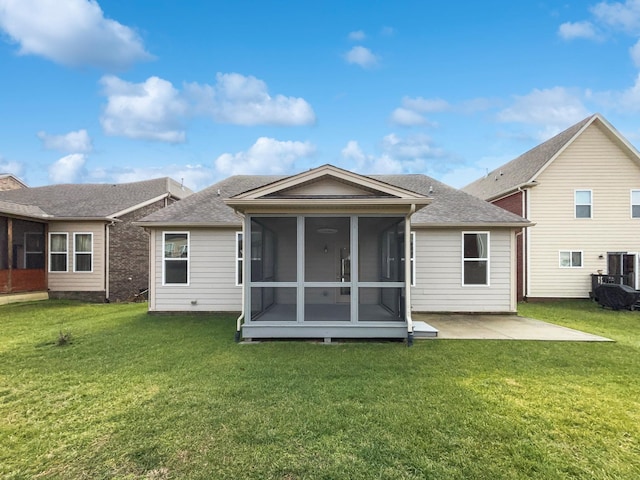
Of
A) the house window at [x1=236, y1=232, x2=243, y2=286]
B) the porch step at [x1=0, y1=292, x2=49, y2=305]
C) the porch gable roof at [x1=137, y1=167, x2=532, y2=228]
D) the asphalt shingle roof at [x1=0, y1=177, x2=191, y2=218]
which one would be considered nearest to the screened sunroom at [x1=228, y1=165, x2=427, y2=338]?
the house window at [x1=236, y1=232, x2=243, y2=286]

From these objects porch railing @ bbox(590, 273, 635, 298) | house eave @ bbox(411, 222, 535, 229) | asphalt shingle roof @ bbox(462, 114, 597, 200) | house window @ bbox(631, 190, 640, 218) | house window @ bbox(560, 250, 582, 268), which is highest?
asphalt shingle roof @ bbox(462, 114, 597, 200)

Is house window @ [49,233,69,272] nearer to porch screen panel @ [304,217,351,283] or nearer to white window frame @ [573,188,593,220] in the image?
porch screen panel @ [304,217,351,283]

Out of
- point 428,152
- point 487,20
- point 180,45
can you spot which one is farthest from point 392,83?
point 428,152

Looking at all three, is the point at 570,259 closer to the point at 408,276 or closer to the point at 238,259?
the point at 408,276

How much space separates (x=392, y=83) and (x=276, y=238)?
44.5 feet

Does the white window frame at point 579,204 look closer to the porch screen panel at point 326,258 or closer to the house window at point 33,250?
the porch screen panel at point 326,258

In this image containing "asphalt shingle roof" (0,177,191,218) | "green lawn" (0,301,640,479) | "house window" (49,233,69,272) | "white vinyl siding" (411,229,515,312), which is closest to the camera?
"green lawn" (0,301,640,479)

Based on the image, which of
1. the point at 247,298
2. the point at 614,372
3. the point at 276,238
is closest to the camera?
the point at 614,372

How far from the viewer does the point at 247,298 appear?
6.83 m

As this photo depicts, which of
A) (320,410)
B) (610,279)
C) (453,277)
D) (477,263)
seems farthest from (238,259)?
(610,279)

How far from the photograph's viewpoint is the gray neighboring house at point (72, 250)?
12.9m

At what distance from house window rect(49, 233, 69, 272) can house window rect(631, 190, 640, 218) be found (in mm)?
23282

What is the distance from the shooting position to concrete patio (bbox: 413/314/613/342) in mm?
7203

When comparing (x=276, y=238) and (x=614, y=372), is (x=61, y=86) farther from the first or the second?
(x=614, y=372)
